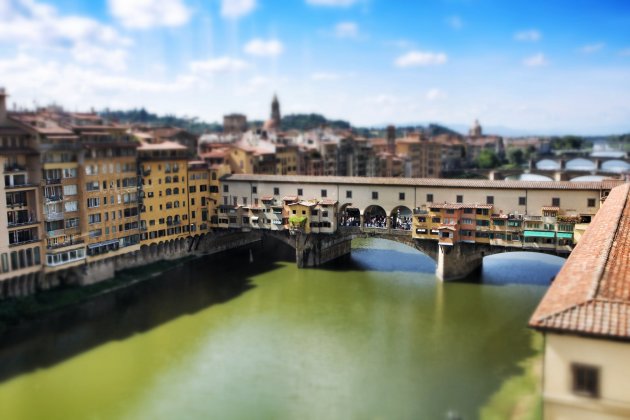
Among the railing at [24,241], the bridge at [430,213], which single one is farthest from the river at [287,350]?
the railing at [24,241]

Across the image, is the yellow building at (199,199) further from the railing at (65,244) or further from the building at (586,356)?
the building at (586,356)

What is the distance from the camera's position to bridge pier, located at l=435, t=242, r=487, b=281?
31031 mm

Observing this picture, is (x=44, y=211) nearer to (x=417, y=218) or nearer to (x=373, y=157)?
(x=417, y=218)

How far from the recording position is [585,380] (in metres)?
9.40

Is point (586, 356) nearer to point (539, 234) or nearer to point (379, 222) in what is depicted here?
point (539, 234)

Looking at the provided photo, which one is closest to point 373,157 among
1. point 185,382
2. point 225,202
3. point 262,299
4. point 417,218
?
point 225,202

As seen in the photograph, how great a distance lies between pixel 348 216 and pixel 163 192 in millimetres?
12598

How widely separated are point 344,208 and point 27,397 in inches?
820

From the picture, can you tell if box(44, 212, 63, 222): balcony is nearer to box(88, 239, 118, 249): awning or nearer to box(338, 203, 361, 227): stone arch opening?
box(88, 239, 118, 249): awning

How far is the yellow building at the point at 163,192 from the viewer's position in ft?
111

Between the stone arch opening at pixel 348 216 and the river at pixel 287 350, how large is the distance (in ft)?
13.6

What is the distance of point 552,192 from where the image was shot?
30.2m

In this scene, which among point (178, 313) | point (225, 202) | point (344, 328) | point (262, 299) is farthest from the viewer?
point (225, 202)

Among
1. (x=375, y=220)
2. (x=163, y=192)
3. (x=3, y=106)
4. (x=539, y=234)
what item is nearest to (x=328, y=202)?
(x=375, y=220)
